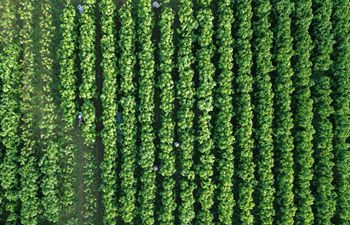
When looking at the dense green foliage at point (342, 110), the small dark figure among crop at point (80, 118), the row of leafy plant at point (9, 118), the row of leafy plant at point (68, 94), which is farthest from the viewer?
the dense green foliage at point (342, 110)

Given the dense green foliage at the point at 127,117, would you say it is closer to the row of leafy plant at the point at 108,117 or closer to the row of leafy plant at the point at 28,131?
the row of leafy plant at the point at 108,117

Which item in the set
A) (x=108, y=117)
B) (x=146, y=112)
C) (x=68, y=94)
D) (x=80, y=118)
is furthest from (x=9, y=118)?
(x=146, y=112)

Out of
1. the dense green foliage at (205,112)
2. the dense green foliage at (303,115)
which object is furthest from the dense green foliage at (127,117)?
the dense green foliage at (303,115)

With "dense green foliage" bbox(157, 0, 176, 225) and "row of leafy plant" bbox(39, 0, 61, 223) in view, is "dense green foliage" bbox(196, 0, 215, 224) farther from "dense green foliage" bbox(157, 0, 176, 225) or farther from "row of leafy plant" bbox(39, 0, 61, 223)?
"row of leafy plant" bbox(39, 0, 61, 223)

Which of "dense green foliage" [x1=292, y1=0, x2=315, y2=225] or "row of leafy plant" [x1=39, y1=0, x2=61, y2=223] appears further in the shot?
"dense green foliage" [x1=292, y1=0, x2=315, y2=225]

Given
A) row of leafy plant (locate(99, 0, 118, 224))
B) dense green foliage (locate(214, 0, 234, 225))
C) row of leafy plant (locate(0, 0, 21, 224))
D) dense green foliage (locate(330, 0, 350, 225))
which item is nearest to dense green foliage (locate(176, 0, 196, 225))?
dense green foliage (locate(214, 0, 234, 225))

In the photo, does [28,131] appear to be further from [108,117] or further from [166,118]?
[166,118]
